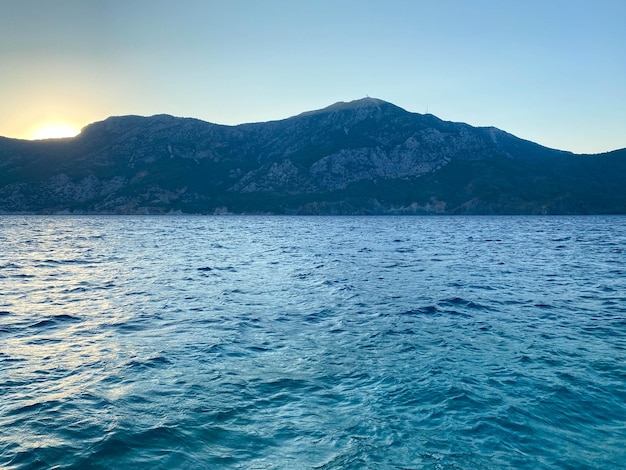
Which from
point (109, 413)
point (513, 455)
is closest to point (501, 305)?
point (513, 455)

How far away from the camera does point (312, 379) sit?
43.9ft

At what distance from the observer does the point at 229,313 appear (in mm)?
22703

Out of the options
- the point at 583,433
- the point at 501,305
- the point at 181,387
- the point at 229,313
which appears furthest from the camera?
the point at 501,305

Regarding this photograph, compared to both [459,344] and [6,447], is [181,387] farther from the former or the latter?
[459,344]

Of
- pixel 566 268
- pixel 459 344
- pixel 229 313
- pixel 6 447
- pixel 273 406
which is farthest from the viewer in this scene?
pixel 566 268

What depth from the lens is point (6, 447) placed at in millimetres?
Result: 8969

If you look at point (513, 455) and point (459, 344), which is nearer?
point (513, 455)

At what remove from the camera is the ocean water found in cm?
923

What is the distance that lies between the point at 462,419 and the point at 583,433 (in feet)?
9.27

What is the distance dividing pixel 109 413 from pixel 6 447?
2.26 meters

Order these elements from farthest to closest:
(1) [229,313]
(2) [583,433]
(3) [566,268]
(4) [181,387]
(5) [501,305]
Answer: (3) [566,268] < (5) [501,305] < (1) [229,313] < (4) [181,387] < (2) [583,433]

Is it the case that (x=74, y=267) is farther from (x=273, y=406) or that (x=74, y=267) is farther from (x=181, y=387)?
(x=273, y=406)

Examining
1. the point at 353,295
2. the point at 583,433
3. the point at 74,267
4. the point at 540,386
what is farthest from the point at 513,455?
the point at 74,267

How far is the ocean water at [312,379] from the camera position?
9234 millimetres
